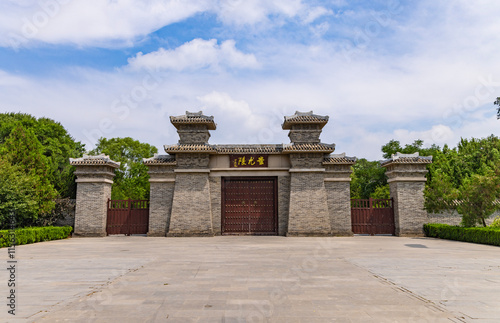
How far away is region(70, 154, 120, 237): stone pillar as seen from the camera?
58.1 ft

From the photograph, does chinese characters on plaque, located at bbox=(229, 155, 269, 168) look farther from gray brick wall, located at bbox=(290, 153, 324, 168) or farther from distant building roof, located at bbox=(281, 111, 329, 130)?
distant building roof, located at bbox=(281, 111, 329, 130)

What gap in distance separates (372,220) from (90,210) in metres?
14.7

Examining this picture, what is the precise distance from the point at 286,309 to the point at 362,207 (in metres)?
Answer: 15.2

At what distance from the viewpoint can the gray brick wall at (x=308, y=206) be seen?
677 inches

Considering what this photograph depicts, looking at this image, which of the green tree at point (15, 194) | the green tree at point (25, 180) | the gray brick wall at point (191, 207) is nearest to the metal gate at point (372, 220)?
the gray brick wall at point (191, 207)

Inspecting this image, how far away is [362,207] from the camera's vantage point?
60.6 ft

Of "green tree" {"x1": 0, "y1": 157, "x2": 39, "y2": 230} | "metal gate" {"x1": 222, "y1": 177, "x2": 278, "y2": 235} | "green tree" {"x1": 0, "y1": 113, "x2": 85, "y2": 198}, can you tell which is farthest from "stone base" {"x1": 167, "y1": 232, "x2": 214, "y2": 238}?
"green tree" {"x1": 0, "y1": 113, "x2": 85, "y2": 198}

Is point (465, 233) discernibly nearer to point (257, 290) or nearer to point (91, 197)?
point (257, 290)

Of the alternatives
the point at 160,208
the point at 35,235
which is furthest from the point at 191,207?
the point at 35,235

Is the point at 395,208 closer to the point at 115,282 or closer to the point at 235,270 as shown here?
the point at 235,270

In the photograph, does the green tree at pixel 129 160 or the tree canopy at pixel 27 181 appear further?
the green tree at pixel 129 160

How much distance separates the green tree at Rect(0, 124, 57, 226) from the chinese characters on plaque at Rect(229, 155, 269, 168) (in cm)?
892

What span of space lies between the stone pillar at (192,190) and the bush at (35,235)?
17.0ft

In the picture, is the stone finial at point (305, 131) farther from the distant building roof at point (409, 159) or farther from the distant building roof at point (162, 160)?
the distant building roof at point (162, 160)
